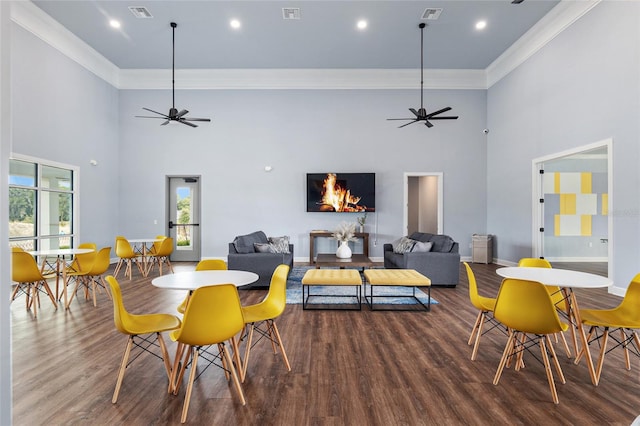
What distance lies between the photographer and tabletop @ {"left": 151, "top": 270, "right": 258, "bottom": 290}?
90.8 inches

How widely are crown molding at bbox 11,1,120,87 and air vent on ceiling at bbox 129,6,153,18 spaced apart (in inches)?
68.0

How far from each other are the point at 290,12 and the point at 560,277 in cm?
580

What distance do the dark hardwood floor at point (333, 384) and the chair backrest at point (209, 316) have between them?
1.68ft

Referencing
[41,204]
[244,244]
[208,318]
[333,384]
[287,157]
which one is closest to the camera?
[208,318]

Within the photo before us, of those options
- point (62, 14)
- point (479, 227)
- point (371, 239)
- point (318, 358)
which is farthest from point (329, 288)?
point (62, 14)

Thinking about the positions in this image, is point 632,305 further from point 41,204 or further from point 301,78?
point 41,204

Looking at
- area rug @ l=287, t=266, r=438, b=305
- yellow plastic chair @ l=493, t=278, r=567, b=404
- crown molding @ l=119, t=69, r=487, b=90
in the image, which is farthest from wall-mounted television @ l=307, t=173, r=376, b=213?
yellow plastic chair @ l=493, t=278, r=567, b=404

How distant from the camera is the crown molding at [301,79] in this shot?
26.5 ft

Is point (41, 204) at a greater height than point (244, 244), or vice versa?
point (41, 204)

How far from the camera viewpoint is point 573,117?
5523 millimetres

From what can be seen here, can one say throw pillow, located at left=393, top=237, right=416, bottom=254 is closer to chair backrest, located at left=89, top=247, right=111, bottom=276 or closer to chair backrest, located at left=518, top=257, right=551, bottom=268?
chair backrest, located at left=518, top=257, right=551, bottom=268

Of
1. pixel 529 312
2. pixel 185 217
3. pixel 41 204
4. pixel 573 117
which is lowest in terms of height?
pixel 529 312

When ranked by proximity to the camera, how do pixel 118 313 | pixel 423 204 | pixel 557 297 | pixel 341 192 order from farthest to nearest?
1. pixel 423 204
2. pixel 341 192
3. pixel 557 297
4. pixel 118 313

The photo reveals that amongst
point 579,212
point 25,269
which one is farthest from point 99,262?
point 579,212
